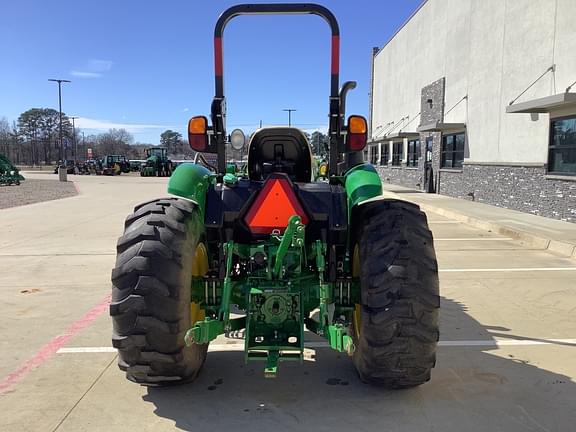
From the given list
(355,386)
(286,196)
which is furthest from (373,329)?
(286,196)

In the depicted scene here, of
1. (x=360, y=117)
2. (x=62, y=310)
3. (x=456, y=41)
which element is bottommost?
(x=62, y=310)

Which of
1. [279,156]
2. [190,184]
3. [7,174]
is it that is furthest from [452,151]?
[7,174]

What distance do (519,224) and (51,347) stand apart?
10.6 meters

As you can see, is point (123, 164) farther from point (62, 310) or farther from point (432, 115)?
point (62, 310)

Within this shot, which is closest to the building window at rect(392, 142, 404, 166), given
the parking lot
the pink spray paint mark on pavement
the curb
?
the curb

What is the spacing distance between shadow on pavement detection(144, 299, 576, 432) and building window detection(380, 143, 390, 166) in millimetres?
31351

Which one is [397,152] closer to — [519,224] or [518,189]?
[518,189]

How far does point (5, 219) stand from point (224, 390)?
13.0 metres

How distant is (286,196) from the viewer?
11.1 ft

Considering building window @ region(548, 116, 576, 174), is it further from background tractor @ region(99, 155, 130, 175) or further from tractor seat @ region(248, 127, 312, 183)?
background tractor @ region(99, 155, 130, 175)

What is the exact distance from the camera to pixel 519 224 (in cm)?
1195

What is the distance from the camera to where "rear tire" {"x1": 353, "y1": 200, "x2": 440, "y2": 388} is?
125 inches

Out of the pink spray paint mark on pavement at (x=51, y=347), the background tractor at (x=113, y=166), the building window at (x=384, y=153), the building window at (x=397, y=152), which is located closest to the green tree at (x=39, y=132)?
the background tractor at (x=113, y=166)

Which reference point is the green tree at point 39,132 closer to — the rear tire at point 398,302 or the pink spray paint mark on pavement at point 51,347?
the pink spray paint mark on pavement at point 51,347
